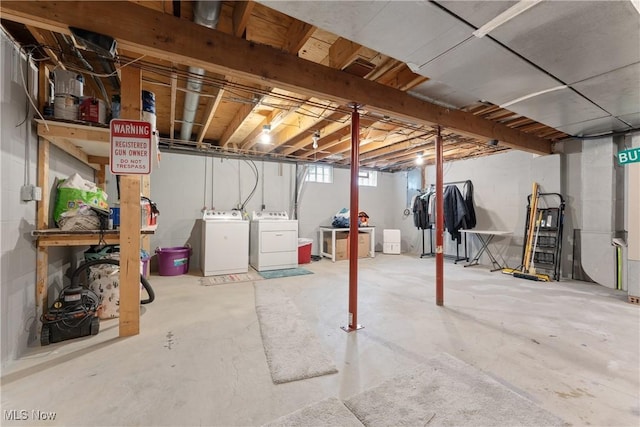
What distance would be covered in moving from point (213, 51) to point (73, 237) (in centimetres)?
184

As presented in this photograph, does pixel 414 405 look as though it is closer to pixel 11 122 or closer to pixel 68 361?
pixel 68 361

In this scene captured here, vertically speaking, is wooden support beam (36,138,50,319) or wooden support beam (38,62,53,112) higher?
wooden support beam (38,62,53,112)

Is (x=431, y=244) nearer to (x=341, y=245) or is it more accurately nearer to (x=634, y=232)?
(x=341, y=245)

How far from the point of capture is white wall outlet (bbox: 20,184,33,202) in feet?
6.15

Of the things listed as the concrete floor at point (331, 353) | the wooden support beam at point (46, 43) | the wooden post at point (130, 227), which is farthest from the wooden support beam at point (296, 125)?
the concrete floor at point (331, 353)

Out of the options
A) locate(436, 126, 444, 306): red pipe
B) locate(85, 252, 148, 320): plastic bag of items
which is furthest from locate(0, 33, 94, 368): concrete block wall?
locate(436, 126, 444, 306): red pipe

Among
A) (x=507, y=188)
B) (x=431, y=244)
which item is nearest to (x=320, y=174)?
(x=431, y=244)

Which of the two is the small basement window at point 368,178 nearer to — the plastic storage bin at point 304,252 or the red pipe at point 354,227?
the plastic storage bin at point 304,252

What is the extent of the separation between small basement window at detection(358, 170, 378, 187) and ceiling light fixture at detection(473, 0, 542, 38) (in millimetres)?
5382

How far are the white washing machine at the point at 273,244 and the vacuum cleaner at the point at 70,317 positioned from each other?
261cm

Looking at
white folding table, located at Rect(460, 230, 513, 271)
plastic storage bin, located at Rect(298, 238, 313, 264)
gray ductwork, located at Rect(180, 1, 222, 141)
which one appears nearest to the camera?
gray ductwork, located at Rect(180, 1, 222, 141)

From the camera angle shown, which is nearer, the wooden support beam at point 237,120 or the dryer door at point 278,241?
the wooden support beam at point 237,120

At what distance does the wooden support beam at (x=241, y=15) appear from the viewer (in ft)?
5.58

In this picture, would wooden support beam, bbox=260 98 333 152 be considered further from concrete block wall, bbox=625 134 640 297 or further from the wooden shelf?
concrete block wall, bbox=625 134 640 297
